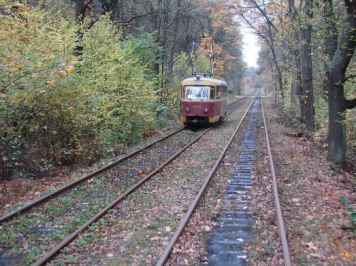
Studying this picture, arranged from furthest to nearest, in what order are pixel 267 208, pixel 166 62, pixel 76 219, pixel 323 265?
pixel 166 62, pixel 267 208, pixel 76 219, pixel 323 265

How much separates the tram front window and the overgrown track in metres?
9.12

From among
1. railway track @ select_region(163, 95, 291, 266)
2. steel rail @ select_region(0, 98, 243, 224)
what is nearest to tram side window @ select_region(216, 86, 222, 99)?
→ steel rail @ select_region(0, 98, 243, 224)

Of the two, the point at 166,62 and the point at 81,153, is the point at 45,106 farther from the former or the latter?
the point at 166,62

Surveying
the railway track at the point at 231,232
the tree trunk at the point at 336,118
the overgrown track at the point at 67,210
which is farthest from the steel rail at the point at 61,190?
the tree trunk at the point at 336,118

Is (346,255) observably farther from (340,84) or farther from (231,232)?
(340,84)

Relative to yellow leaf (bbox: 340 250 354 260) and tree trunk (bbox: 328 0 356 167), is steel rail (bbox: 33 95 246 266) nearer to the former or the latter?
yellow leaf (bbox: 340 250 354 260)

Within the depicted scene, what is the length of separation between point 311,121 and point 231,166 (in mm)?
9032

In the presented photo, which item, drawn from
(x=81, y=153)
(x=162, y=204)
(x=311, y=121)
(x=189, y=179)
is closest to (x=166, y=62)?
(x=311, y=121)

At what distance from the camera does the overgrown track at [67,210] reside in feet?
20.4

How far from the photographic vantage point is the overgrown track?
20.4ft

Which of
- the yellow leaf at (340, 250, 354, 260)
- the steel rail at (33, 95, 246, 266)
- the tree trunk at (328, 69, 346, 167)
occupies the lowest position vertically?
the yellow leaf at (340, 250, 354, 260)

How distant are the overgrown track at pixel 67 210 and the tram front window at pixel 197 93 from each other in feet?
29.9

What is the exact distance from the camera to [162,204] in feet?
27.6

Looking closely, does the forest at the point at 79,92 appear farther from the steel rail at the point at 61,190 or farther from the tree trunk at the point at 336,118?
the steel rail at the point at 61,190
